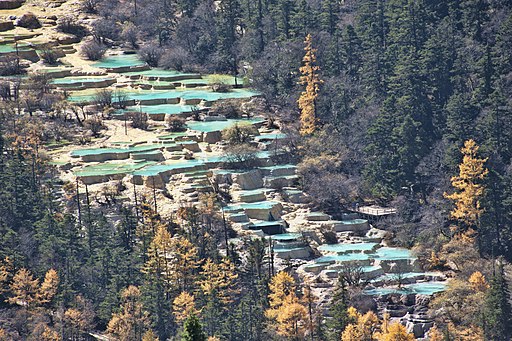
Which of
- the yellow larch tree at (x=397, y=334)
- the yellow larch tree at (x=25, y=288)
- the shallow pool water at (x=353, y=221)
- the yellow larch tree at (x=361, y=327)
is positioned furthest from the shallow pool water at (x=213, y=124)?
the yellow larch tree at (x=397, y=334)

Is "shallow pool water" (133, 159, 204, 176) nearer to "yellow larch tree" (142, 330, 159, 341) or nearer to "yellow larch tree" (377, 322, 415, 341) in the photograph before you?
"yellow larch tree" (142, 330, 159, 341)

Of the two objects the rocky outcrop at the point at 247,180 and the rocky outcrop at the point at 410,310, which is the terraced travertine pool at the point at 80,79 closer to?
the rocky outcrop at the point at 247,180

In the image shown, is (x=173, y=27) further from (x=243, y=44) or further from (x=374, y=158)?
(x=374, y=158)

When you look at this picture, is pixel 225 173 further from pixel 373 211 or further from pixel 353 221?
pixel 373 211

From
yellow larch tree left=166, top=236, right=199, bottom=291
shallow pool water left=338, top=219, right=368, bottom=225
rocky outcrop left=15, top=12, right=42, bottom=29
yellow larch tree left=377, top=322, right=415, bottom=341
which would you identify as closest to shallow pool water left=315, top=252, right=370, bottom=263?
shallow pool water left=338, top=219, right=368, bottom=225

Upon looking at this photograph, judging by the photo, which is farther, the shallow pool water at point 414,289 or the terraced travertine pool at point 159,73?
the terraced travertine pool at point 159,73

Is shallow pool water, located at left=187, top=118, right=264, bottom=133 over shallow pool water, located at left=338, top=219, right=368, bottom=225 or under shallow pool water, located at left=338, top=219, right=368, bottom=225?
over
